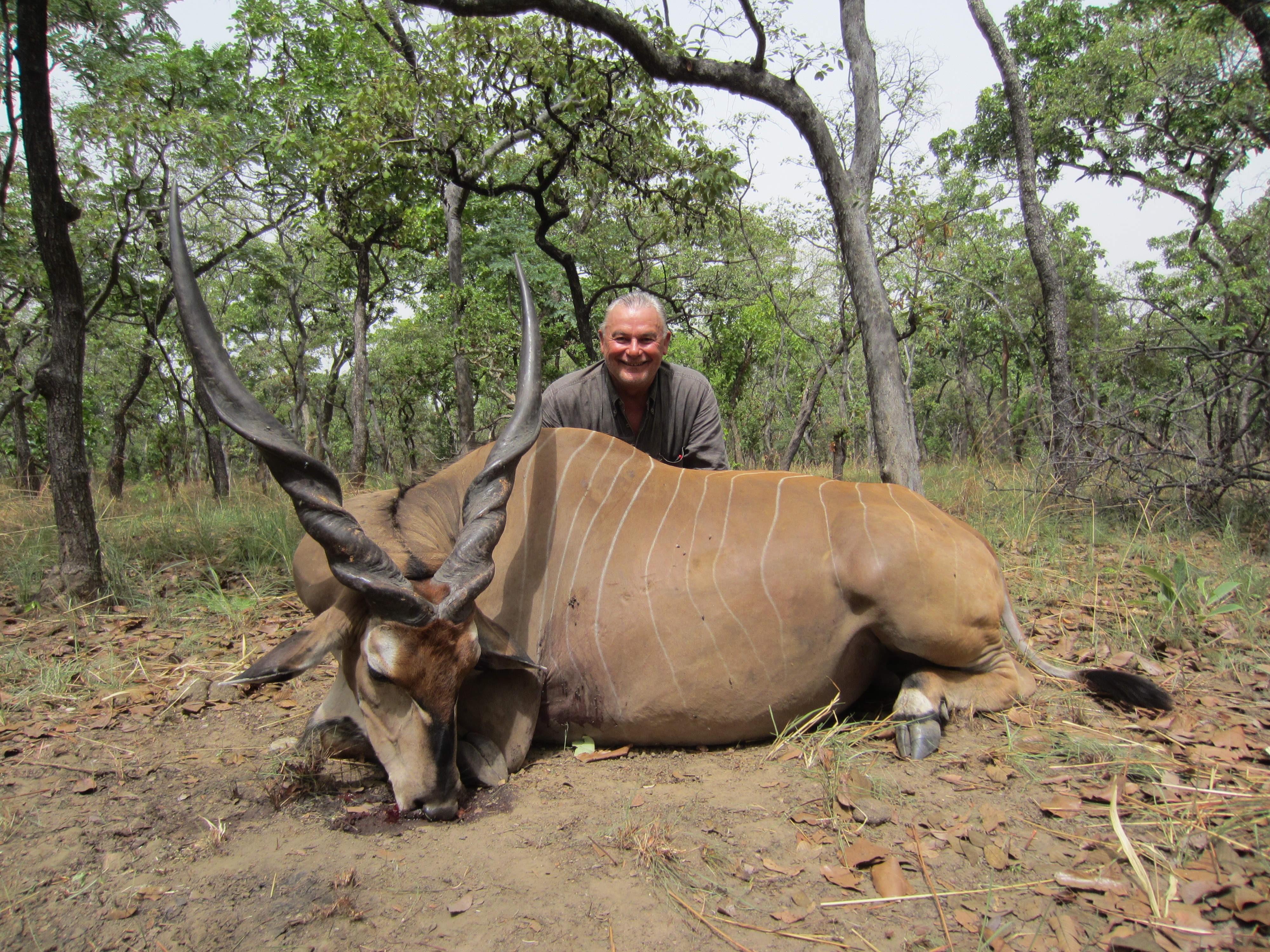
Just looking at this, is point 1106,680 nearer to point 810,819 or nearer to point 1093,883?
point 1093,883

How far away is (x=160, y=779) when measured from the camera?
2.29 metres

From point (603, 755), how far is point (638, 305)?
6.80 ft

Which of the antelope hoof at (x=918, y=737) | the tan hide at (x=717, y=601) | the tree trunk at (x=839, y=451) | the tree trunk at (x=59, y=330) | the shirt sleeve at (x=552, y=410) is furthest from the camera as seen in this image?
the tree trunk at (x=839, y=451)

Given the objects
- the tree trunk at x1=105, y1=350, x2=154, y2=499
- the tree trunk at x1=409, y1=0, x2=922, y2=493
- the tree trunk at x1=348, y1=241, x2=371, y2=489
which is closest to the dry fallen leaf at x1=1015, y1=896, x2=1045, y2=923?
the tree trunk at x1=409, y1=0, x2=922, y2=493

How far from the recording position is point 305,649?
2135 millimetres

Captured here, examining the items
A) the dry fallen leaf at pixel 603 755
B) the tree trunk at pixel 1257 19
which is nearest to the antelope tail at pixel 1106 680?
the dry fallen leaf at pixel 603 755

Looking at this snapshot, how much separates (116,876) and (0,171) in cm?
906

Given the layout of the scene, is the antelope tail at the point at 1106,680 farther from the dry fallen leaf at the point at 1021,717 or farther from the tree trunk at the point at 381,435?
the tree trunk at the point at 381,435

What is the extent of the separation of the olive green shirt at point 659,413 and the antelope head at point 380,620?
5.57 ft

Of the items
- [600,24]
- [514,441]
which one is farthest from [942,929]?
[600,24]

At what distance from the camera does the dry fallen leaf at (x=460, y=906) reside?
1.66 m

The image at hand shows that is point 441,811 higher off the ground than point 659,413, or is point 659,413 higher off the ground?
point 659,413

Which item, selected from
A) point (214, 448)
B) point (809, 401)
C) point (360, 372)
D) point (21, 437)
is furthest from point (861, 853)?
point (214, 448)

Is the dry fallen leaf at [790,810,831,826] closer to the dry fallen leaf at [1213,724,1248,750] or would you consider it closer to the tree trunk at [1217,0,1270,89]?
the dry fallen leaf at [1213,724,1248,750]
